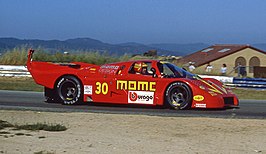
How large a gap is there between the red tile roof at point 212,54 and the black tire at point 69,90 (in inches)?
1147

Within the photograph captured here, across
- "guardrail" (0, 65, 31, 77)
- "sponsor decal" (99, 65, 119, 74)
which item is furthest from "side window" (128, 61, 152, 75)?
"guardrail" (0, 65, 31, 77)

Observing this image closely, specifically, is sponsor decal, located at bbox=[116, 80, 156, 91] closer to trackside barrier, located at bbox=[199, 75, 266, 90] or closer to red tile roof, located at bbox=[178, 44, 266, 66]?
trackside barrier, located at bbox=[199, 75, 266, 90]

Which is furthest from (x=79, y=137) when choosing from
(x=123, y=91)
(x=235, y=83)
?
(x=235, y=83)

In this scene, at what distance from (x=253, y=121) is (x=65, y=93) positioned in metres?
5.47

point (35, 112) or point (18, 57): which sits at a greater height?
point (18, 57)

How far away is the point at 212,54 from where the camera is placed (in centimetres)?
4959

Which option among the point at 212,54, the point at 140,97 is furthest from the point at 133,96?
the point at 212,54

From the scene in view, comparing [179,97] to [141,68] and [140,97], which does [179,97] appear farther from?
[141,68]

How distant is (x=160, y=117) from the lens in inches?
488

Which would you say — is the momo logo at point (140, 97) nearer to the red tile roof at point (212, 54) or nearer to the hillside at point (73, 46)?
the hillside at point (73, 46)

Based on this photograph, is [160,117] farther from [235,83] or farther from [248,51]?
[248,51]

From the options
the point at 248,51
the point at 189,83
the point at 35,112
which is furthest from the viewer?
the point at 248,51

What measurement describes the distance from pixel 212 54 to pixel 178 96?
35.9 meters

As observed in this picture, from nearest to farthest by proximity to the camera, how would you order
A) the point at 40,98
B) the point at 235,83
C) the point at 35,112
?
the point at 35,112 < the point at 40,98 < the point at 235,83
